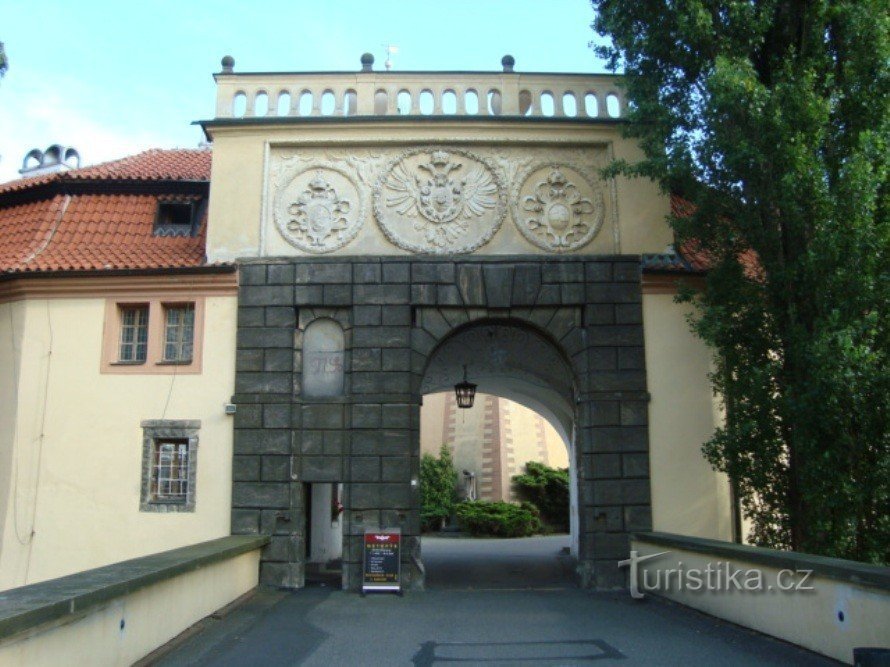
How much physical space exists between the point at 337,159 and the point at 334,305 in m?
2.50

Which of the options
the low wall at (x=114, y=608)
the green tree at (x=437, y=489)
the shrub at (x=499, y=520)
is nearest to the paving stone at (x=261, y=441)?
the low wall at (x=114, y=608)

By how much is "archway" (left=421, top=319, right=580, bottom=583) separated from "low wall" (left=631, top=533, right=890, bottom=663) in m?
3.94

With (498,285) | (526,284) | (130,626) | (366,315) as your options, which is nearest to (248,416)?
(366,315)

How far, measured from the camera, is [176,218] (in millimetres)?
15031

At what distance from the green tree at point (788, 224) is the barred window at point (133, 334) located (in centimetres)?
793

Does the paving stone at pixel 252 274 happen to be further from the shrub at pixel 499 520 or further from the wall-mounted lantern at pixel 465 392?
the shrub at pixel 499 520

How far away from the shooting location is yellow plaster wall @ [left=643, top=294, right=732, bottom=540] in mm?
12859

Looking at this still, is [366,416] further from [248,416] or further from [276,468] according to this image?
[248,416]

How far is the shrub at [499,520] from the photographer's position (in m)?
27.2

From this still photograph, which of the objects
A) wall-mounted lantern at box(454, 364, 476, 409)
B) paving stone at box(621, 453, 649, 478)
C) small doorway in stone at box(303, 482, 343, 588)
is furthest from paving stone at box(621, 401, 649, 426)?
small doorway in stone at box(303, 482, 343, 588)

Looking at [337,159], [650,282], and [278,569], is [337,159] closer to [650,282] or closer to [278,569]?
[650,282]

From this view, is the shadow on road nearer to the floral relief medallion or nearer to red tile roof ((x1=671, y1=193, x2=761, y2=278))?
red tile roof ((x1=671, y1=193, x2=761, y2=278))

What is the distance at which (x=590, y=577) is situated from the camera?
41.6 ft

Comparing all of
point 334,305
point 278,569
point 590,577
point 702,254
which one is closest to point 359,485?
point 278,569
